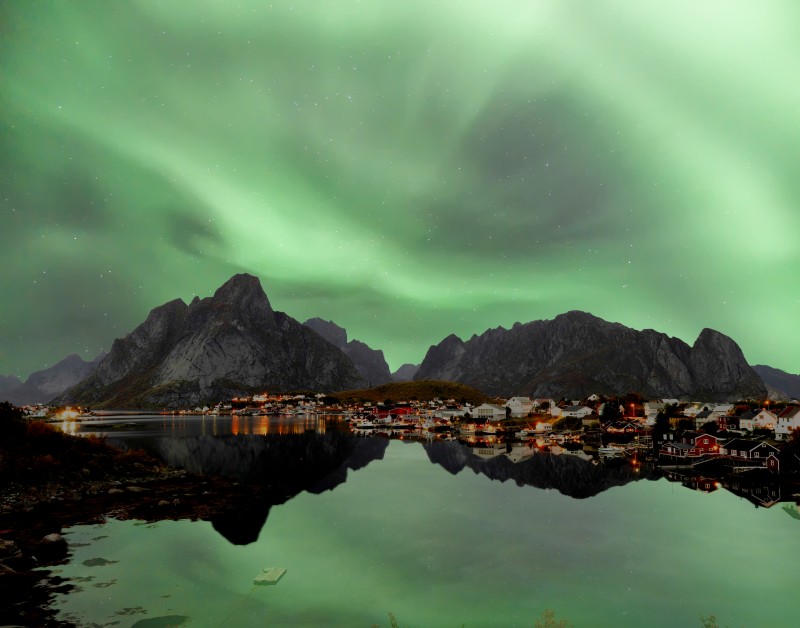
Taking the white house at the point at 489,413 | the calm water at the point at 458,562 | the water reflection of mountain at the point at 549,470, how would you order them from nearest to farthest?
the calm water at the point at 458,562 → the water reflection of mountain at the point at 549,470 → the white house at the point at 489,413

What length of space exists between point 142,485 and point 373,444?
7130 cm

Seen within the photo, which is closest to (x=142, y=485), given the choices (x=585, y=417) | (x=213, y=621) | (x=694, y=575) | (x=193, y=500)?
(x=193, y=500)

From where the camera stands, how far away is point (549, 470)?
7512 cm

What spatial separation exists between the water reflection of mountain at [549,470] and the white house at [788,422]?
39.1m

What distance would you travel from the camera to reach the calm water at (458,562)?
2533 cm

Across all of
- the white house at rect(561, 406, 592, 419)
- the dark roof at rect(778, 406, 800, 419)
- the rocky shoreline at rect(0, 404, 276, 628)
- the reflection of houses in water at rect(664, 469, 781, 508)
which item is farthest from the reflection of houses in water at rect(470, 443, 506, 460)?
the dark roof at rect(778, 406, 800, 419)

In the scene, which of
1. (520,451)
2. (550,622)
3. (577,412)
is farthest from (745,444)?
(577,412)

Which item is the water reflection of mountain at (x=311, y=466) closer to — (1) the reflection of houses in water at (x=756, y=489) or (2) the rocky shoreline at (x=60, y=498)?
(2) the rocky shoreline at (x=60, y=498)

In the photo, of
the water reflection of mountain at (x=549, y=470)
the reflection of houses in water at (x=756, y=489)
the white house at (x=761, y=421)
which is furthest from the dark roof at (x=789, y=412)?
the water reflection of mountain at (x=549, y=470)

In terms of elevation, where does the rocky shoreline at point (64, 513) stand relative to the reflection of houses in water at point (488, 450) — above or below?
above

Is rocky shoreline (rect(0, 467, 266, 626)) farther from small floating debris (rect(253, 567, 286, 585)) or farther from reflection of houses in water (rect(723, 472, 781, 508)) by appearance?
reflection of houses in water (rect(723, 472, 781, 508))

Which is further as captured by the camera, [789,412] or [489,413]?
[489,413]

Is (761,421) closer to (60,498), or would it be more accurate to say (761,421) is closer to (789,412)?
(789,412)

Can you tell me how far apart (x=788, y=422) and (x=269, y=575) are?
110 metres
